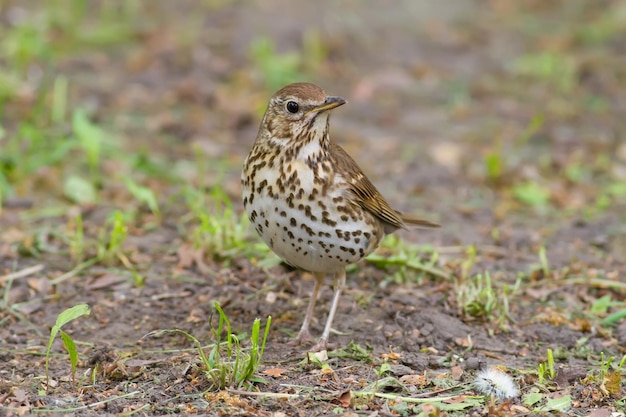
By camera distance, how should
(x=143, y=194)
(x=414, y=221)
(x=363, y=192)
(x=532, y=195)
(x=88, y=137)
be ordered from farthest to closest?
(x=532, y=195) → (x=88, y=137) → (x=143, y=194) → (x=414, y=221) → (x=363, y=192)

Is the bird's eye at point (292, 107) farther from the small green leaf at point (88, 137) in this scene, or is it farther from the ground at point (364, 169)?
the small green leaf at point (88, 137)

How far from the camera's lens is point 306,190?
15.1 ft

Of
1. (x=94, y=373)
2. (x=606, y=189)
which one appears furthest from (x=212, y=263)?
(x=606, y=189)

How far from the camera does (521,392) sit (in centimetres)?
439

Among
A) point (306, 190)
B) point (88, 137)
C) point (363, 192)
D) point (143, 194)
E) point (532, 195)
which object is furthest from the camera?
point (532, 195)

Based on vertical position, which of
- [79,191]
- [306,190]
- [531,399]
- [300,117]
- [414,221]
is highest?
[300,117]

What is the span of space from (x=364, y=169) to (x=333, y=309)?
272 cm

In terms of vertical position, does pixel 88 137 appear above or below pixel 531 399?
above

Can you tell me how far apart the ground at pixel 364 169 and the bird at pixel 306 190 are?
489mm

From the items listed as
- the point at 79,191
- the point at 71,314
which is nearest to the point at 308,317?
the point at 71,314

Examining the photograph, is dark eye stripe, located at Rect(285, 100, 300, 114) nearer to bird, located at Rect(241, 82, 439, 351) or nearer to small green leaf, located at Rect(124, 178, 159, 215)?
bird, located at Rect(241, 82, 439, 351)

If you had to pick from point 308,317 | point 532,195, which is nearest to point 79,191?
point 308,317

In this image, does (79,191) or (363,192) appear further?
(79,191)

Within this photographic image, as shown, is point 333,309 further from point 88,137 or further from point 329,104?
point 88,137
